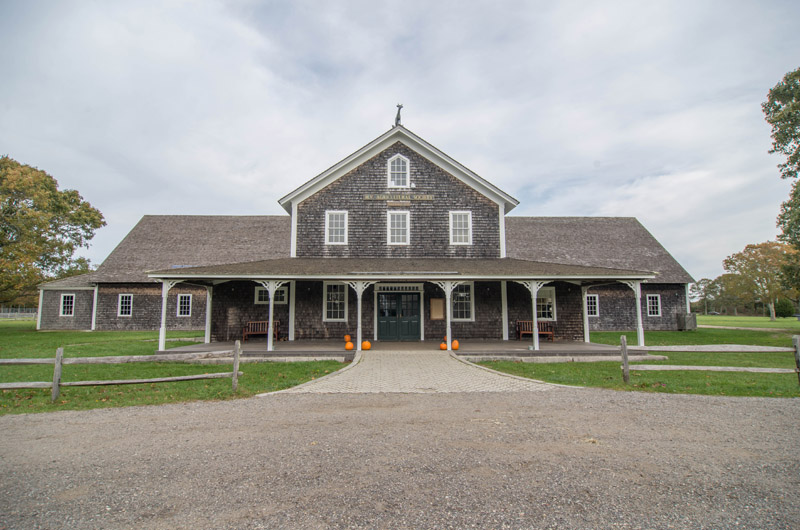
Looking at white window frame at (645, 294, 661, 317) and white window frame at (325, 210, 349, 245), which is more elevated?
white window frame at (325, 210, 349, 245)

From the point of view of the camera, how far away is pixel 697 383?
9.67 m

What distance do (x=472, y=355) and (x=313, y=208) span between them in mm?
8930

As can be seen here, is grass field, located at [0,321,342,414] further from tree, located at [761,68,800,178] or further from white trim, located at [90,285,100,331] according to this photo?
tree, located at [761,68,800,178]

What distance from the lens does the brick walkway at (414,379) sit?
908cm

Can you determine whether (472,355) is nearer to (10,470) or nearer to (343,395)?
(343,395)

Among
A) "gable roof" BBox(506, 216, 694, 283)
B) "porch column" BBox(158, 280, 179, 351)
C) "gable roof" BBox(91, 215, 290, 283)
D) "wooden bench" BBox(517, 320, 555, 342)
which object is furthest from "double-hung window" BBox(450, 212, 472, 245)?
"gable roof" BBox(91, 215, 290, 283)

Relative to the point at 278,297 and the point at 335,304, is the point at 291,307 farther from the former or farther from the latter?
the point at 335,304

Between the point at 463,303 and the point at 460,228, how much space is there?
3.17 meters

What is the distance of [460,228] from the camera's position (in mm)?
18000

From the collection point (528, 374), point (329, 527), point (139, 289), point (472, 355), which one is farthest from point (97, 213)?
point (329, 527)

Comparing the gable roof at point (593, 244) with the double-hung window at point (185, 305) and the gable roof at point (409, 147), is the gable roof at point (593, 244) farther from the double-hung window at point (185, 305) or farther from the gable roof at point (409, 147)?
the double-hung window at point (185, 305)

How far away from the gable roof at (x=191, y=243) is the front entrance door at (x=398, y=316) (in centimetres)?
1328

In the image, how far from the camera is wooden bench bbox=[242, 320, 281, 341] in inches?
654

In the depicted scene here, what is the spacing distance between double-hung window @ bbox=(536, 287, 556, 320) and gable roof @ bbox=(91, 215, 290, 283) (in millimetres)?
17276
